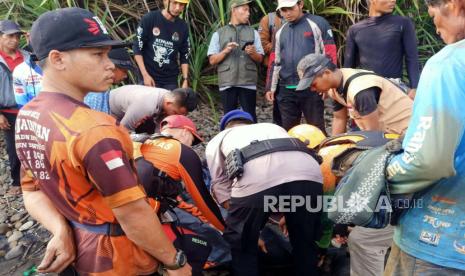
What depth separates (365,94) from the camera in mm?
2895

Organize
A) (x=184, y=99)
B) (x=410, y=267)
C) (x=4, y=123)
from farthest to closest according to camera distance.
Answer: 1. (x=4, y=123)
2. (x=184, y=99)
3. (x=410, y=267)

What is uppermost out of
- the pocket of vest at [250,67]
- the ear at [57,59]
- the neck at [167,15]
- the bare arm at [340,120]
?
the ear at [57,59]

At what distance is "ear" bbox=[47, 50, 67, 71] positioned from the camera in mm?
1392

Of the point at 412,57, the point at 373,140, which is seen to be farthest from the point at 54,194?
the point at 412,57

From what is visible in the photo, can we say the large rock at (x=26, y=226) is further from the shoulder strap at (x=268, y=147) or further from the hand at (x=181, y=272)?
the hand at (x=181, y=272)

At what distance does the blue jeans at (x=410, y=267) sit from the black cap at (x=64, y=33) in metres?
1.26

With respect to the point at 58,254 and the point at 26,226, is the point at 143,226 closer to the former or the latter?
the point at 58,254

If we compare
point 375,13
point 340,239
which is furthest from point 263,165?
point 375,13

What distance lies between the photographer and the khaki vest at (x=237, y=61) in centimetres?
505

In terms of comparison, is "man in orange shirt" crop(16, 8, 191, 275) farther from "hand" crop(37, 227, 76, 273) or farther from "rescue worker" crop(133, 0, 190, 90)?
"rescue worker" crop(133, 0, 190, 90)

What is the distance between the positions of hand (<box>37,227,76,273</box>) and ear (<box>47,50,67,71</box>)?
1.88 feet

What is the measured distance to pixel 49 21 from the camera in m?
1.39

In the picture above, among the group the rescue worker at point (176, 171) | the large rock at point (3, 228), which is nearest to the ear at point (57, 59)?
the rescue worker at point (176, 171)

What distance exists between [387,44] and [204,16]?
3438mm
